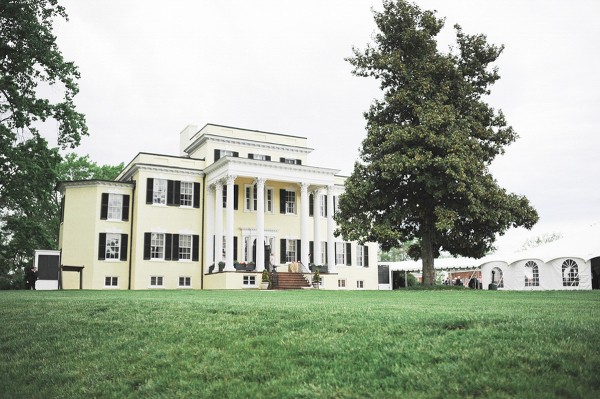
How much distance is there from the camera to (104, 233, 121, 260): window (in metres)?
35.7

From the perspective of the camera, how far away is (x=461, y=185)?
2386 cm

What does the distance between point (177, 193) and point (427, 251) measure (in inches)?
700

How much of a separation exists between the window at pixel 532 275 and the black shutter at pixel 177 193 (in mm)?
22384

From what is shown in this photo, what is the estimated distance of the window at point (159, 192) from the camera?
36562 mm

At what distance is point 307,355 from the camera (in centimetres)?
734

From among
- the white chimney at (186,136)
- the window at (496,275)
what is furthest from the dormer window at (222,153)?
the window at (496,275)

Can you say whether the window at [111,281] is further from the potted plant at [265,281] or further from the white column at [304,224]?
the white column at [304,224]

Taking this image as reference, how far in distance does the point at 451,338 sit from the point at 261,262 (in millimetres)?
27942

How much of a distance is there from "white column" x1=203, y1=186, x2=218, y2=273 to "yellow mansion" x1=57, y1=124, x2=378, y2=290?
0.22 feet

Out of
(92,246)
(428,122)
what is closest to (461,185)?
(428,122)

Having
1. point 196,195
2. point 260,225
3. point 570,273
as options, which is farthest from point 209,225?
point 570,273

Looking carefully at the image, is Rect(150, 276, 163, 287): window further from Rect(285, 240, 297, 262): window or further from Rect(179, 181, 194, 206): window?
Rect(285, 240, 297, 262): window

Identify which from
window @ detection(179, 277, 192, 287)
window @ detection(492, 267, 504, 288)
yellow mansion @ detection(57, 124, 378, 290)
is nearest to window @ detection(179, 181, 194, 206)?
yellow mansion @ detection(57, 124, 378, 290)

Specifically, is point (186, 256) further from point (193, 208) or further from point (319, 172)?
point (319, 172)
